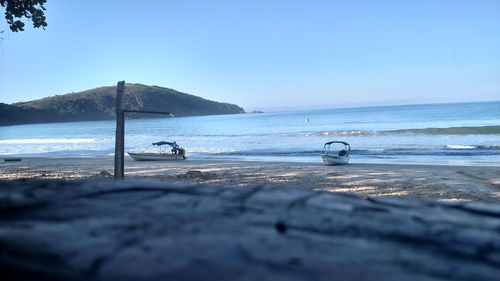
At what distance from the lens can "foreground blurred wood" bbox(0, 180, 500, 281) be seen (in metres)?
0.84

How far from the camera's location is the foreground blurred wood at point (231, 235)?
0.84 metres

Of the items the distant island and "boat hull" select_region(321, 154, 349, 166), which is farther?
the distant island

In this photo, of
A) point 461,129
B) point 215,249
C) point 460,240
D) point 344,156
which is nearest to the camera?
point 215,249

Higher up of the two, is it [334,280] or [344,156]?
[334,280]

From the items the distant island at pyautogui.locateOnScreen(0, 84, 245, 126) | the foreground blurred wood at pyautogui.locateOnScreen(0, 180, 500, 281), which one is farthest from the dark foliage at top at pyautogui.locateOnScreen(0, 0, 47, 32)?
the distant island at pyautogui.locateOnScreen(0, 84, 245, 126)

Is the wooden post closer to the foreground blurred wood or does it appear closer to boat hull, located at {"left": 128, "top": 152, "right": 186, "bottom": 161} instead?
the foreground blurred wood

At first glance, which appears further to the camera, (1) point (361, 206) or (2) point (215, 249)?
(1) point (361, 206)

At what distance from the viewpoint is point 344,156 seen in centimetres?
1988

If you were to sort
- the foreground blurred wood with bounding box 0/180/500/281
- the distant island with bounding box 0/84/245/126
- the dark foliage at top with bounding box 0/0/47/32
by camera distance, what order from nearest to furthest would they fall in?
the foreground blurred wood with bounding box 0/180/500/281, the dark foliage at top with bounding box 0/0/47/32, the distant island with bounding box 0/84/245/126

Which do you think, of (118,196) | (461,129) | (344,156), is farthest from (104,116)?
(118,196)

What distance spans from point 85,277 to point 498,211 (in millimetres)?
1051

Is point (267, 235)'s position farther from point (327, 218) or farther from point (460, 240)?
point (460, 240)

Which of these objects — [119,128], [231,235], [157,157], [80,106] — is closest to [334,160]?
[157,157]

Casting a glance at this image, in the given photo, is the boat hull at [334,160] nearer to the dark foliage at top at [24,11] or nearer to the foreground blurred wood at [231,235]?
the dark foliage at top at [24,11]
